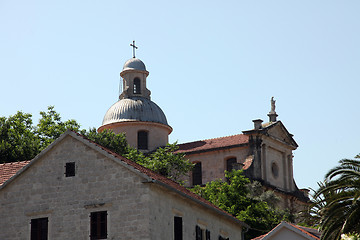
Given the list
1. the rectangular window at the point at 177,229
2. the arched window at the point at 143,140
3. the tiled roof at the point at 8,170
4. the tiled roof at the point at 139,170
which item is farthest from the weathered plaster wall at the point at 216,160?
the rectangular window at the point at 177,229

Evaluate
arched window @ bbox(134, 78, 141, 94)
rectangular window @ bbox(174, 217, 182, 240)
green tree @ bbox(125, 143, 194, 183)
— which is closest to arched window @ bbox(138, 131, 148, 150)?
arched window @ bbox(134, 78, 141, 94)

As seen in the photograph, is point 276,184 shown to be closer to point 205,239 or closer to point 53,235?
point 205,239

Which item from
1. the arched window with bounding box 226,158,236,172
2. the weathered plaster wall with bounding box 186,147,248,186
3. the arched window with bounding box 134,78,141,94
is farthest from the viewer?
the arched window with bounding box 134,78,141,94

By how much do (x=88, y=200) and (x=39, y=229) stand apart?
2731 millimetres

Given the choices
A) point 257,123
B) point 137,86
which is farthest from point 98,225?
point 137,86

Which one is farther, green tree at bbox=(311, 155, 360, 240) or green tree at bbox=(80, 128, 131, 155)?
green tree at bbox=(80, 128, 131, 155)

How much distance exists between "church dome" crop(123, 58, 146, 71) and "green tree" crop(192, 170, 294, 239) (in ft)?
71.6

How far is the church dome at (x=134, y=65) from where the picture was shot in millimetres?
85062

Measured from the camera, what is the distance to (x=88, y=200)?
3694cm

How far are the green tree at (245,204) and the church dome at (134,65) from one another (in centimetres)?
2182

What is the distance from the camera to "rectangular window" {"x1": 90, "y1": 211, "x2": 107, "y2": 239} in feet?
119

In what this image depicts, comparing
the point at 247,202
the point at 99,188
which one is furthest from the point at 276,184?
the point at 99,188

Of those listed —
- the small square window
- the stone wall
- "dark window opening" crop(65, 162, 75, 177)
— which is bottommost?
the small square window

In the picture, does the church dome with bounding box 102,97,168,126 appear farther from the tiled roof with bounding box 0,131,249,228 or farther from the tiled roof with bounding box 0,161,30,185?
the tiled roof with bounding box 0,161,30,185
